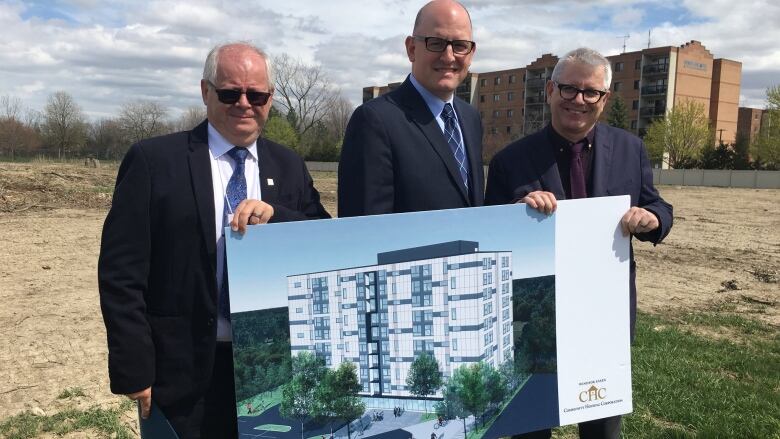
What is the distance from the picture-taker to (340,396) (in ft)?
7.90

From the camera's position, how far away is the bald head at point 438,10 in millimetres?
2678

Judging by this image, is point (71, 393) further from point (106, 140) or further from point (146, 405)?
point (106, 140)

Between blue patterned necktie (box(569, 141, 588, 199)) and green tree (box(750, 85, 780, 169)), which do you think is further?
green tree (box(750, 85, 780, 169))

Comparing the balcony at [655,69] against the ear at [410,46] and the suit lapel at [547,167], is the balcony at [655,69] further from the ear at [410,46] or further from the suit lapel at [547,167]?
the ear at [410,46]

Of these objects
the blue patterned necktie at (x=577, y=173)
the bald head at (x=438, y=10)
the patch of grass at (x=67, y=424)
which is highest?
the bald head at (x=438, y=10)

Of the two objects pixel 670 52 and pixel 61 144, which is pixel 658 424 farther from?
pixel 670 52

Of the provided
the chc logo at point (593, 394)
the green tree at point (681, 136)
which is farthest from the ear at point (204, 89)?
the green tree at point (681, 136)

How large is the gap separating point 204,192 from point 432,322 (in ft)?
3.70

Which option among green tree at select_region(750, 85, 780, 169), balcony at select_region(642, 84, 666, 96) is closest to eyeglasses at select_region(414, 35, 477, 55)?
green tree at select_region(750, 85, 780, 169)

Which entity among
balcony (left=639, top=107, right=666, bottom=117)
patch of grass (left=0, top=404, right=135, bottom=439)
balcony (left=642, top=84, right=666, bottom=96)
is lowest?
patch of grass (left=0, top=404, right=135, bottom=439)

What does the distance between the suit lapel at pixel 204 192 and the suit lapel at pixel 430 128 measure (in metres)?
0.99

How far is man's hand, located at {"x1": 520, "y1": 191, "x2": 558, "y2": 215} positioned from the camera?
2689mm

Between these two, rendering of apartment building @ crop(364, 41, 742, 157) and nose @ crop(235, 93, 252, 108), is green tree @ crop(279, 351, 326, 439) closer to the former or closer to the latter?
nose @ crop(235, 93, 252, 108)

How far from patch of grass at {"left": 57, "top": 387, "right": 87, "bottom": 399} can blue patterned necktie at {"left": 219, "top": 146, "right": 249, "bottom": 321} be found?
11.6 feet
